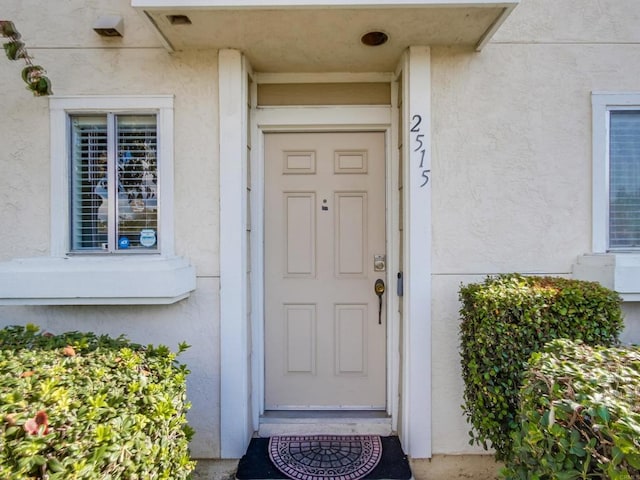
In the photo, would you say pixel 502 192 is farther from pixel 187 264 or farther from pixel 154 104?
pixel 154 104

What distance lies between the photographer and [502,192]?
9.14ft

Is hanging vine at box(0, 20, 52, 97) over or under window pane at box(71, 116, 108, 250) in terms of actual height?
over

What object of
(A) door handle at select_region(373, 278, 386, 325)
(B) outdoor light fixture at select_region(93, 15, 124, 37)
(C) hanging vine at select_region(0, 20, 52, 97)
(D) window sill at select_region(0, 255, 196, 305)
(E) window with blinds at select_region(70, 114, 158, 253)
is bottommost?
(A) door handle at select_region(373, 278, 386, 325)

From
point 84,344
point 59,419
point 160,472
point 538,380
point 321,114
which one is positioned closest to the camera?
point 59,419

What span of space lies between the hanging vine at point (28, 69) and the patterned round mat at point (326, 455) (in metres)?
3.04

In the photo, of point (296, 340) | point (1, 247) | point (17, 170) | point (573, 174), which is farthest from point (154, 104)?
point (573, 174)

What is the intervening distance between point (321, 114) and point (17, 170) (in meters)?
2.30

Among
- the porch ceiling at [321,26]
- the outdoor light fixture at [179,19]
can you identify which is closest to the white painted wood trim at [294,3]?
the porch ceiling at [321,26]

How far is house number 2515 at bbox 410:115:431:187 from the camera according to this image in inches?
108

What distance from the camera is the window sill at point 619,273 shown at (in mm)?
2545

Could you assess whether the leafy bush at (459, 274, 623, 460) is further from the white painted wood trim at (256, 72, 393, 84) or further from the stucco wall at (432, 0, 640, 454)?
the white painted wood trim at (256, 72, 393, 84)

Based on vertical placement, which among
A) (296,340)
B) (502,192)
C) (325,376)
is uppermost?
(502,192)

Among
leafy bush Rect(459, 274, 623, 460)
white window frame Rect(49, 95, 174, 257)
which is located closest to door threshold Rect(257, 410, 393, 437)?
leafy bush Rect(459, 274, 623, 460)

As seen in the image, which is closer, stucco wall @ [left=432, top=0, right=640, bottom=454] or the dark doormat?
the dark doormat
